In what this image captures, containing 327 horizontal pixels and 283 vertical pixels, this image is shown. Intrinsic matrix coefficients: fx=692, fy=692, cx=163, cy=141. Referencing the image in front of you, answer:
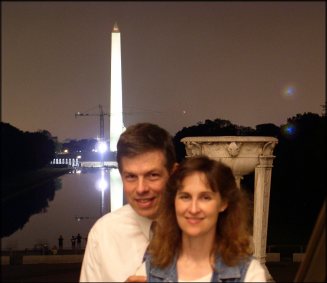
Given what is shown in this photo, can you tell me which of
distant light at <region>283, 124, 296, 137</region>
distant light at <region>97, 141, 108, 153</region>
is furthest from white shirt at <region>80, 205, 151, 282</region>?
distant light at <region>97, 141, 108, 153</region>

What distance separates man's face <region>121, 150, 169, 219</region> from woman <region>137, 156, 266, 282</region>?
0.21 metres

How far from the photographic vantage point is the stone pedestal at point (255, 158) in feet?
23.6

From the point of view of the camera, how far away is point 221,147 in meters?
7.20

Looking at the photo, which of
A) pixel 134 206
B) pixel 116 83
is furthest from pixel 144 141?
pixel 116 83

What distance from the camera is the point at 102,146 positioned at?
61156 millimetres

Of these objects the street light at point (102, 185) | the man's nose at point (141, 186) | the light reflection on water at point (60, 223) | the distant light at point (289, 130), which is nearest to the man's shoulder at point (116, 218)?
the man's nose at point (141, 186)

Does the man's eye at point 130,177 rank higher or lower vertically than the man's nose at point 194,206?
higher

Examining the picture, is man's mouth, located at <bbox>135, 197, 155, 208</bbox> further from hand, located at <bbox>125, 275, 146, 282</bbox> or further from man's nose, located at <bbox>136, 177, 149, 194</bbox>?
hand, located at <bbox>125, 275, 146, 282</bbox>

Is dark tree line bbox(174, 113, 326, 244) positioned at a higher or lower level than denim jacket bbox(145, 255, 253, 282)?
lower

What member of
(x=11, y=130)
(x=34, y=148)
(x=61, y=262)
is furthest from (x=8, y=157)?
(x=61, y=262)

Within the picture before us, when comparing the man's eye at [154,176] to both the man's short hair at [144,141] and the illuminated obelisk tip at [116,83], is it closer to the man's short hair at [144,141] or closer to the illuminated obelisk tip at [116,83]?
the man's short hair at [144,141]

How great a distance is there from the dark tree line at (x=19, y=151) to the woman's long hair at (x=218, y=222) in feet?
143

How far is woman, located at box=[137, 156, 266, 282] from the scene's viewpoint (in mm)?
2527

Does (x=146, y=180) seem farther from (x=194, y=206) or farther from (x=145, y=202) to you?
(x=194, y=206)
